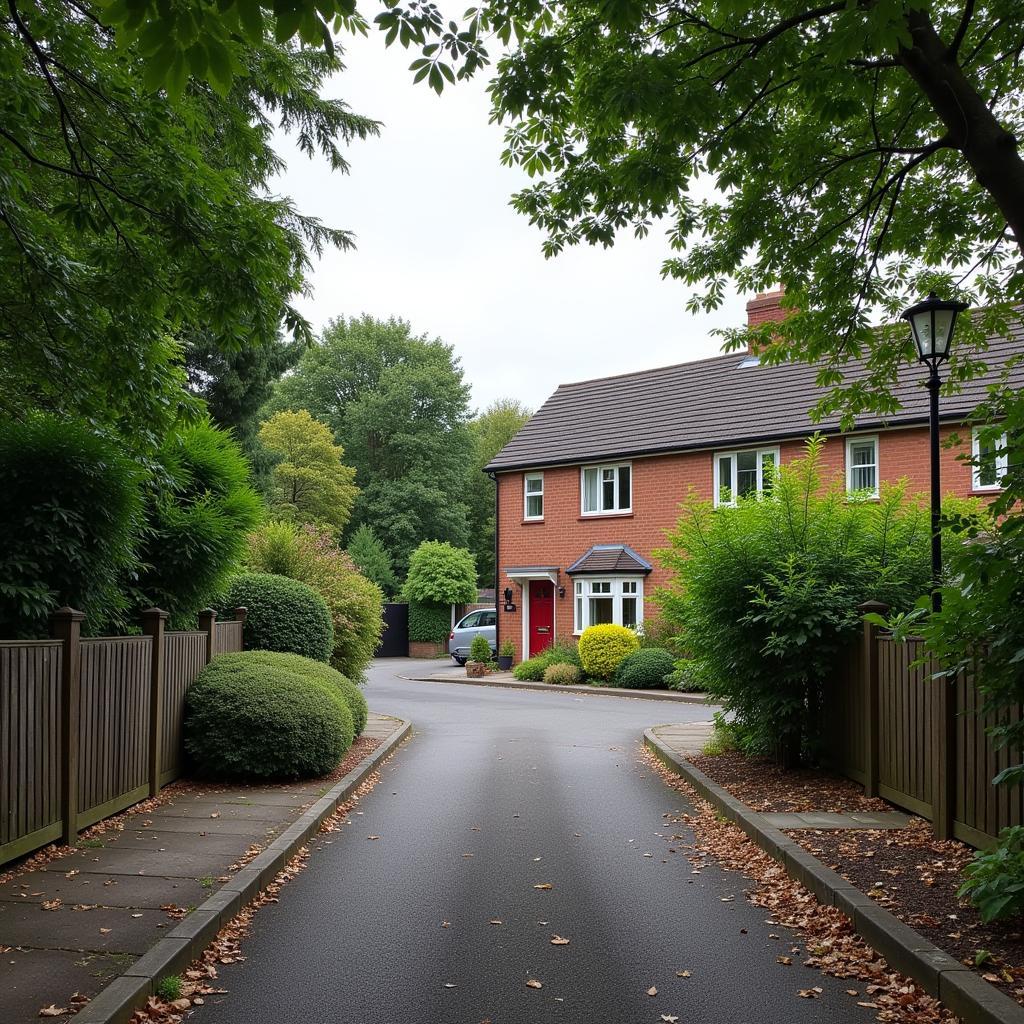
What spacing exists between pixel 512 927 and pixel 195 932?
1.92 m

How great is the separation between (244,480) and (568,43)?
6.69 meters

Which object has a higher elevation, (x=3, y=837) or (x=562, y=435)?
(x=562, y=435)

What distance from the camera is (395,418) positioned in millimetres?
59594

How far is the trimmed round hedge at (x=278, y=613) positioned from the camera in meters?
14.0

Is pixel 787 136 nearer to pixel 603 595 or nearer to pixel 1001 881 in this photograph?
pixel 1001 881

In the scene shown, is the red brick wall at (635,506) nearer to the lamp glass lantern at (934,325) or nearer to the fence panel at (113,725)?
the lamp glass lantern at (934,325)

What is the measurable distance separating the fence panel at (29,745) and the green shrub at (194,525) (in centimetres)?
289

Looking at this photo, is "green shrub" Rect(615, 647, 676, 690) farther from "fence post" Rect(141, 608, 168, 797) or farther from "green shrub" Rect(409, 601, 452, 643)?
"green shrub" Rect(409, 601, 452, 643)

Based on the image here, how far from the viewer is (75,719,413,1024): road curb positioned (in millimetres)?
4336

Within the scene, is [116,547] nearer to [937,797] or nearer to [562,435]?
[937,797]

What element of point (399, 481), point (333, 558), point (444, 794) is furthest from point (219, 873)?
point (399, 481)

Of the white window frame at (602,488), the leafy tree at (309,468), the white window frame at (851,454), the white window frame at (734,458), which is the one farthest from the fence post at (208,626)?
the leafy tree at (309,468)

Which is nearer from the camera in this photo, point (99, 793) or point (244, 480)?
point (99, 793)

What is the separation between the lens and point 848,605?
10070mm
